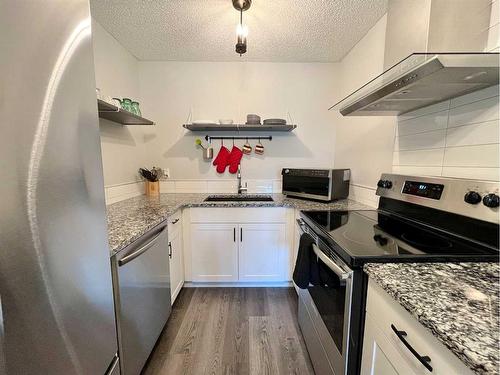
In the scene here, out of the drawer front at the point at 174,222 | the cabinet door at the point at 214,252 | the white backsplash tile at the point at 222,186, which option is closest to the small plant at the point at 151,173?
the white backsplash tile at the point at 222,186

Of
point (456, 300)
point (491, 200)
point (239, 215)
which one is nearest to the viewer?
point (456, 300)

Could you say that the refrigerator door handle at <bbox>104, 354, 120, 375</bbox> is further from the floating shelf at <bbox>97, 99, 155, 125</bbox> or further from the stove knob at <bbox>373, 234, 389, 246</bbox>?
the floating shelf at <bbox>97, 99, 155, 125</bbox>

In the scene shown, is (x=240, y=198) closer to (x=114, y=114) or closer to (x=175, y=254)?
(x=175, y=254)

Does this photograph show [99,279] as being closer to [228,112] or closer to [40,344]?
[40,344]

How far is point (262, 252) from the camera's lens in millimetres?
2137

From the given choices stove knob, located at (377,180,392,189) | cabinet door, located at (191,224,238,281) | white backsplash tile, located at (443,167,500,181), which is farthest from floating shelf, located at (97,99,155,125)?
white backsplash tile, located at (443,167,500,181)

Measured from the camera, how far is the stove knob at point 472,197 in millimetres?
930

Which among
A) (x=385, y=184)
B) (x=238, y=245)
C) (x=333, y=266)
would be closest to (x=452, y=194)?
(x=385, y=184)

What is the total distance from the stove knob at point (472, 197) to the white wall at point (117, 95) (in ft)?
7.67

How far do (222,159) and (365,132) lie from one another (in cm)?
149

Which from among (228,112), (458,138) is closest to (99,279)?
(458,138)

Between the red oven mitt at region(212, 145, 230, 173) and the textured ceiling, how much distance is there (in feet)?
3.25

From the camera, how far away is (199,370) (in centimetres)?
137

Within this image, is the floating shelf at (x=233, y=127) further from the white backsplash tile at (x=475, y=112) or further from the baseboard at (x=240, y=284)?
the baseboard at (x=240, y=284)
